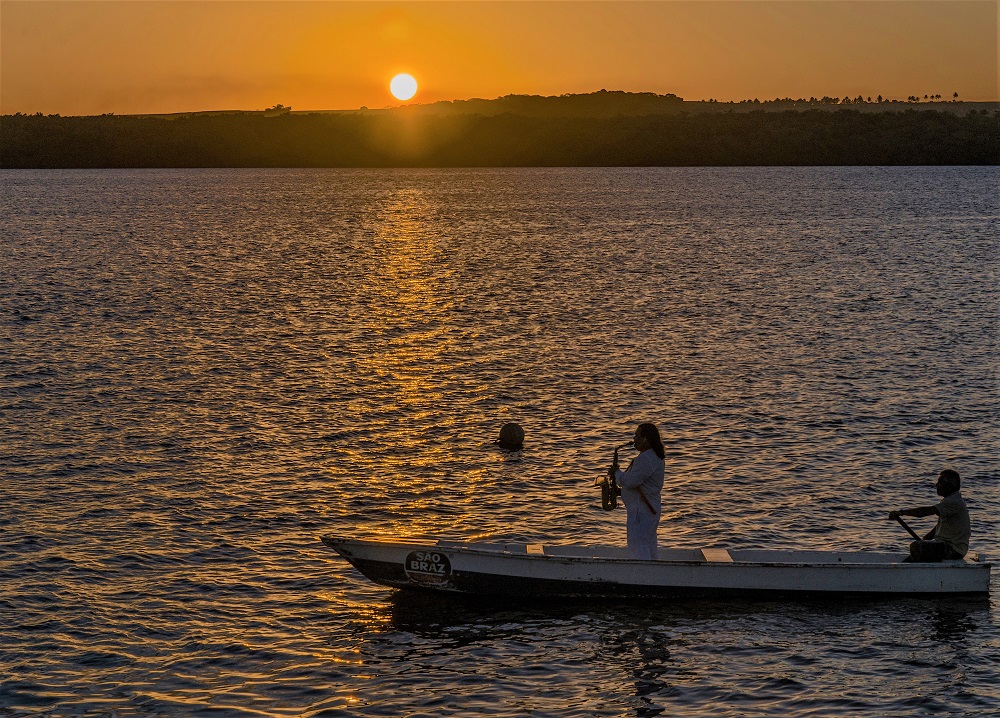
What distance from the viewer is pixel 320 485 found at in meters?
28.1

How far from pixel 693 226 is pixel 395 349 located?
258ft

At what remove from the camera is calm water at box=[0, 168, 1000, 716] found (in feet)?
59.5

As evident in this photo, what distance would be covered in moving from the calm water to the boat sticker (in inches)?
20.5

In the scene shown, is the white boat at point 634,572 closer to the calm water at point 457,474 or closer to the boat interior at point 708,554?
the boat interior at point 708,554

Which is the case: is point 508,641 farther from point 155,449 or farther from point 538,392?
point 538,392

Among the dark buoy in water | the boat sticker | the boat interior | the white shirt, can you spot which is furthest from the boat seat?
the dark buoy in water

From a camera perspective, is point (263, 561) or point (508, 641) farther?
point (263, 561)

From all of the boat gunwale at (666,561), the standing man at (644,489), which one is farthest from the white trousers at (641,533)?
the boat gunwale at (666,561)

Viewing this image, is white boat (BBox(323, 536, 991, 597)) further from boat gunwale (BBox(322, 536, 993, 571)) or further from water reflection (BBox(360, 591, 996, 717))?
water reflection (BBox(360, 591, 996, 717))

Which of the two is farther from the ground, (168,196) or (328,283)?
(168,196)

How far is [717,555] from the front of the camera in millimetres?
20984

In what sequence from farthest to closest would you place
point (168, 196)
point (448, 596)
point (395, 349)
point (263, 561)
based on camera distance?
point (168, 196) → point (395, 349) → point (263, 561) → point (448, 596)

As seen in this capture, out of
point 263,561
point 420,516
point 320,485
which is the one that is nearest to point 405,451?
point 320,485

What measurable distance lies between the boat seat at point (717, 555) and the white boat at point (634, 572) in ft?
0.06
